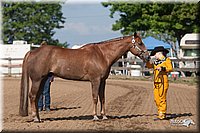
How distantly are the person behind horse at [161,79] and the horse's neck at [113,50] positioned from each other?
729 millimetres

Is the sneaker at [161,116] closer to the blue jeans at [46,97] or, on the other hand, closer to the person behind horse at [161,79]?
the person behind horse at [161,79]

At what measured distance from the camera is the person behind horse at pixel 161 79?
32.9 ft

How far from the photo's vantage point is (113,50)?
10430mm

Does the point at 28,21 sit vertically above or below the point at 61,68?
above

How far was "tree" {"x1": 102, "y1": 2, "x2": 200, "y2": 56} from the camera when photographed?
35500 millimetres

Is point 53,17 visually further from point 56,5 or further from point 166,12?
point 166,12

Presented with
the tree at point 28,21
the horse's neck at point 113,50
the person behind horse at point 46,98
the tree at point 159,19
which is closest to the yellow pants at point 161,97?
the horse's neck at point 113,50

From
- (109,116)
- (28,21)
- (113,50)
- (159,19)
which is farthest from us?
(28,21)

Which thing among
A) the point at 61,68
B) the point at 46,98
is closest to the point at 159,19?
the point at 46,98

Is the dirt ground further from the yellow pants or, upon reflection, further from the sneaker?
the yellow pants

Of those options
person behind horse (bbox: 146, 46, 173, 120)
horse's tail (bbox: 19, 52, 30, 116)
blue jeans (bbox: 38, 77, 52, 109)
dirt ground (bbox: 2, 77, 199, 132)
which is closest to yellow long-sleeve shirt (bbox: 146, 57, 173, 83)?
person behind horse (bbox: 146, 46, 173, 120)

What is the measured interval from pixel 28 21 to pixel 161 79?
170 feet

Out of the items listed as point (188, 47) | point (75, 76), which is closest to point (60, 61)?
point (75, 76)

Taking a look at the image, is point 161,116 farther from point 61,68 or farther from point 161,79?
point 61,68
